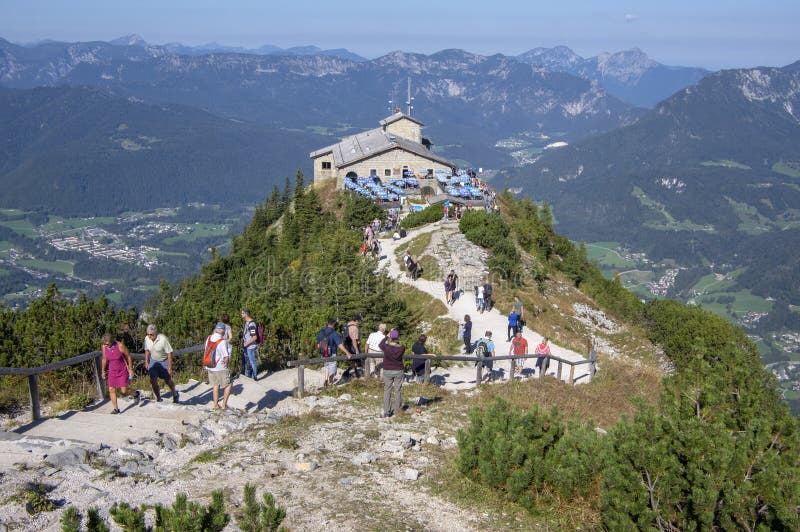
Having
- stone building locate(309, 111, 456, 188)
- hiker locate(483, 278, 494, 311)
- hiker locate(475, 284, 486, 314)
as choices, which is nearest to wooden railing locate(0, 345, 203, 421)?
hiker locate(475, 284, 486, 314)

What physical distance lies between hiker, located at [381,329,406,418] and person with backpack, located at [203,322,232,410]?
3049 millimetres

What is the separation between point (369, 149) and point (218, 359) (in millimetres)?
46518

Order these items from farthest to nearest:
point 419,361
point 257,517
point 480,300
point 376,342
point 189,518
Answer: point 480,300 < point 419,361 < point 376,342 < point 257,517 < point 189,518

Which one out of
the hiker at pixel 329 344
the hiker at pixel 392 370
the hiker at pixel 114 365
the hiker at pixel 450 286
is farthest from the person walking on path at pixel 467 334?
the hiker at pixel 114 365

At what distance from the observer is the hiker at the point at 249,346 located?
15.1 metres

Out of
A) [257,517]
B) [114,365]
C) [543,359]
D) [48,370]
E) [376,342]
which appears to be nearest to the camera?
[257,517]

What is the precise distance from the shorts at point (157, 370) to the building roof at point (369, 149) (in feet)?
143

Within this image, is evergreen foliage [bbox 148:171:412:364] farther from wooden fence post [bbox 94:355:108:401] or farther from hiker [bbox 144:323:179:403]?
wooden fence post [bbox 94:355:108:401]

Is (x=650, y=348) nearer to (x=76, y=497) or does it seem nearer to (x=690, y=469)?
(x=690, y=469)

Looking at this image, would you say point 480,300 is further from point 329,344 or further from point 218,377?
point 218,377

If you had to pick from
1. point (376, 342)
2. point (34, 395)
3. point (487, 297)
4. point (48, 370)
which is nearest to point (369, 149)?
point (487, 297)

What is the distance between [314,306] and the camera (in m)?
21.7

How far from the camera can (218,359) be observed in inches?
495

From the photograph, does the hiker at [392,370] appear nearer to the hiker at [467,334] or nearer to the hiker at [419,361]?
the hiker at [419,361]
